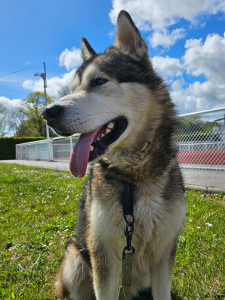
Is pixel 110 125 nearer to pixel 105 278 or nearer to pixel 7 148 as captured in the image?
pixel 105 278

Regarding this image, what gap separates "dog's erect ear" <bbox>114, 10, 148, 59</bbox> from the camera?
7.13ft

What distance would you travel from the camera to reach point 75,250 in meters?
2.14

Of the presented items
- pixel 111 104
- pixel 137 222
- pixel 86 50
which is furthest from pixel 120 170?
pixel 86 50

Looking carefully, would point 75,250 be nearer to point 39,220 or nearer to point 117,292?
point 117,292

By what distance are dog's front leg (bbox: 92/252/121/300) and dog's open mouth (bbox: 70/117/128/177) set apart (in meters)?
0.71

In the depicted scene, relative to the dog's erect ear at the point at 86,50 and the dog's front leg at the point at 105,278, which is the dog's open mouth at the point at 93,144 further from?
the dog's erect ear at the point at 86,50

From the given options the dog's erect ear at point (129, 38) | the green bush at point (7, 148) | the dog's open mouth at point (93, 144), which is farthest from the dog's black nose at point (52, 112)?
the green bush at point (7, 148)

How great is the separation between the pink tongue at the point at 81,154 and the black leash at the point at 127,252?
0.41 m

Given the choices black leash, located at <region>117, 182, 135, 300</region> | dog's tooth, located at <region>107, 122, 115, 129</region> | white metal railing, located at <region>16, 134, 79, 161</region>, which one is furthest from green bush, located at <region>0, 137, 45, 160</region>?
black leash, located at <region>117, 182, 135, 300</region>

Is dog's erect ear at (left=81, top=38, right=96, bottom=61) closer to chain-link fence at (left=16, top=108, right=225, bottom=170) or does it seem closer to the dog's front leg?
the dog's front leg

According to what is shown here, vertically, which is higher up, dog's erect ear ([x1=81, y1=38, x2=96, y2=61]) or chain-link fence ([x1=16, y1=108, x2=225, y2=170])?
dog's erect ear ([x1=81, y1=38, x2=96, y2=61])

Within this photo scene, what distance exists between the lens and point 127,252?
167 cm

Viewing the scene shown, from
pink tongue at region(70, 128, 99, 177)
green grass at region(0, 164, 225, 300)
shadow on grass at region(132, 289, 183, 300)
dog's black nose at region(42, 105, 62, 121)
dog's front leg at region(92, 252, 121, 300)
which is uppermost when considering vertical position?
dog's black nose at region(42, 105, 62, 121)

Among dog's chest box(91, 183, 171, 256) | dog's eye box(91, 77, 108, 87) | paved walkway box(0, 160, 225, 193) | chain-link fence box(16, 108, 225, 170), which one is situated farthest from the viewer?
chain-link fence box(16, 108, 225, 170)
